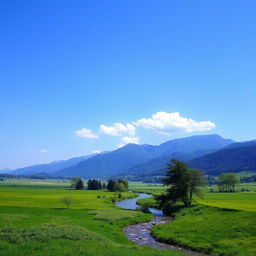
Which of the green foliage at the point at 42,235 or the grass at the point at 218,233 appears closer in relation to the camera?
the green foliage at the point at 42,235

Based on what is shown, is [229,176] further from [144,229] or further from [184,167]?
[144,229]

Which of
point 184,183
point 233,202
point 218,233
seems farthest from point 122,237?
point 233,202

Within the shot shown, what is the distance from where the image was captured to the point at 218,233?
43156 millimetres

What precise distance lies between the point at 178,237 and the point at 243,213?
16.1 meters

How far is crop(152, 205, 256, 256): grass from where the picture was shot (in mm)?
36156

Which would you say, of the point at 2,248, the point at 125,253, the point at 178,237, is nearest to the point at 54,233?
the point at 2,248

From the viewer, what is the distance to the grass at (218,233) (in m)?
36.2

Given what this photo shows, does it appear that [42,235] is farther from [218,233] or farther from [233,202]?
[233,202]

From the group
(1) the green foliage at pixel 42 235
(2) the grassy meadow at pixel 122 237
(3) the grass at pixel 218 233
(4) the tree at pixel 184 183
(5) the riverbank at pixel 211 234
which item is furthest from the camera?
(4) the tree at pixel 184 183

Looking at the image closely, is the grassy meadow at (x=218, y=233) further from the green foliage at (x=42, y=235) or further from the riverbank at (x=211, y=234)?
the green foliage at (x=42, y=235)

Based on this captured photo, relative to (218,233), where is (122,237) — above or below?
below

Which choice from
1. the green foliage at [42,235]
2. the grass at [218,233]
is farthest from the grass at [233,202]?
the green foliage at [42,235]

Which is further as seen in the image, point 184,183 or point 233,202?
point 233,202

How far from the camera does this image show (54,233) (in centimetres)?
3447
